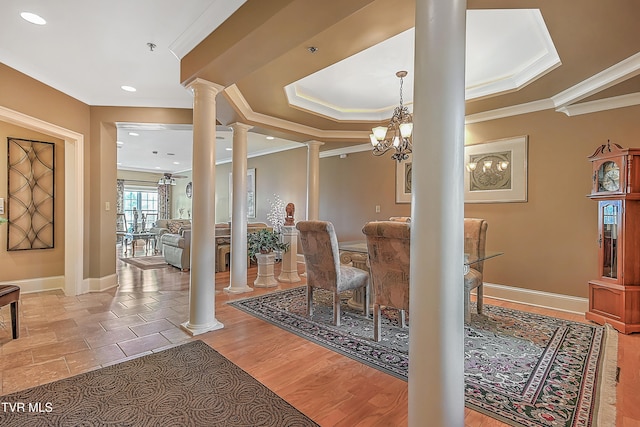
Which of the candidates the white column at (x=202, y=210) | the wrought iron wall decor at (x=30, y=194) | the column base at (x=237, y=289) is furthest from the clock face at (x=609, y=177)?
the wrought iron wall decor at (x=30, y=194)

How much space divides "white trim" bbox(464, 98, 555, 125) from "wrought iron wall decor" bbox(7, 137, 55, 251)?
581 cm

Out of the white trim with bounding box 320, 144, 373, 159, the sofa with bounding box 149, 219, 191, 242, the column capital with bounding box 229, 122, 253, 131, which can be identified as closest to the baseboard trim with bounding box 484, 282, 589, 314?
the white trim with bounding box 320, 144, 373, 159

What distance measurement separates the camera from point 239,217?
441 centimetres

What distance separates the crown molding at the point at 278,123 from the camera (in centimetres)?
354

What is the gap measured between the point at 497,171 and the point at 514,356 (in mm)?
2523

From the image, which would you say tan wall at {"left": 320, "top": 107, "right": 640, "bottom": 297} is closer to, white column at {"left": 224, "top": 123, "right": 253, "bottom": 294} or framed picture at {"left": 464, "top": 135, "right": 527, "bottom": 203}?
framed picture at {"left": 464, "top": 135, "right": 527, "bottom": 203}

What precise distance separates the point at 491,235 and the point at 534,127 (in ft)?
4.81

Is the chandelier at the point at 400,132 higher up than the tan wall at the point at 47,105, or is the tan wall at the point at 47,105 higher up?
the tan wall at the point at 47,105

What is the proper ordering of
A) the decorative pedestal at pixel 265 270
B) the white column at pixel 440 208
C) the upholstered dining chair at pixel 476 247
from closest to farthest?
the white column at pixel 440 208
the upholstered dining chair at pixel 476 247
the decorative pedestal at pixel 265 270

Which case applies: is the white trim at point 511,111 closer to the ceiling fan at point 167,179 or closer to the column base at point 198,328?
the column base at point 198,328

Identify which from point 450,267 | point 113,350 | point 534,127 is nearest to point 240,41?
point 450,267

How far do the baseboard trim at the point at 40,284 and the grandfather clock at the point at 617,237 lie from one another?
672 cm

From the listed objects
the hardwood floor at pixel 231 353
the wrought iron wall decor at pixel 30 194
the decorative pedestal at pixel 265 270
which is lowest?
the hardwood floor at pixel 231 353

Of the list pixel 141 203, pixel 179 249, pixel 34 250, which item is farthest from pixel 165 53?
pixel 141 203
